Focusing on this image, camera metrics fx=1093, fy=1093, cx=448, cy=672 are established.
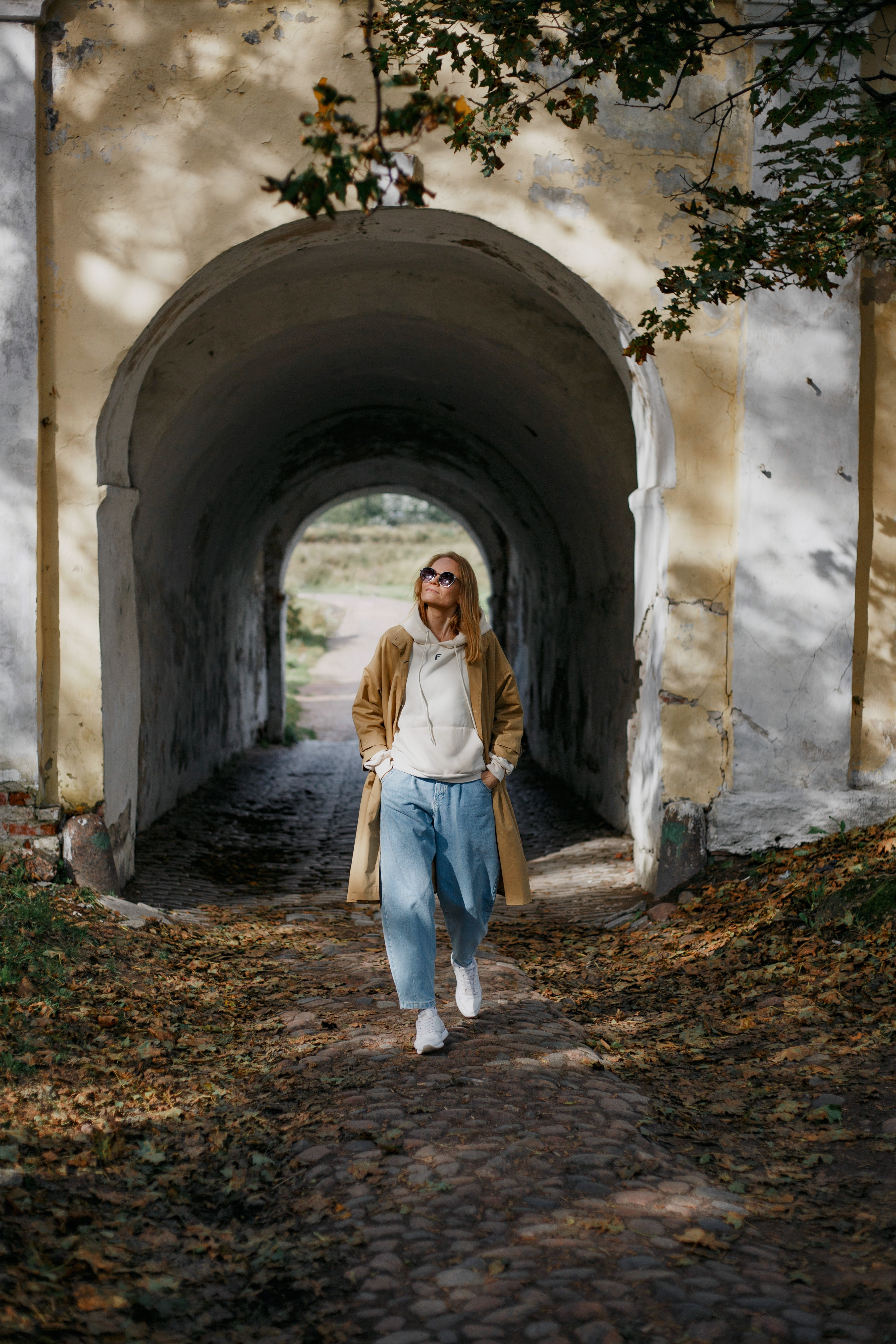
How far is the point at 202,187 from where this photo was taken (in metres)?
5.91

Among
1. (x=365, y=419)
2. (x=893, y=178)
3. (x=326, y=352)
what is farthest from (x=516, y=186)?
(x=365, y=419)

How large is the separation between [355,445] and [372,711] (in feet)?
30.9

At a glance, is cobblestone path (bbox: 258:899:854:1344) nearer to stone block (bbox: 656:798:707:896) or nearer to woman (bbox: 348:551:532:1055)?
woman (bbox: 348:551:532:1055)

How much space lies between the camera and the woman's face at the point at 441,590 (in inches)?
166

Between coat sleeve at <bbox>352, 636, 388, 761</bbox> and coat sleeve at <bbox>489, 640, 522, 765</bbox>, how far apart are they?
17.6 inches

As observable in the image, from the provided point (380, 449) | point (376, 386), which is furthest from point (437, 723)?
point (380, 449)

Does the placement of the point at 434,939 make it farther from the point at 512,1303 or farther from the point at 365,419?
the point at 365,419

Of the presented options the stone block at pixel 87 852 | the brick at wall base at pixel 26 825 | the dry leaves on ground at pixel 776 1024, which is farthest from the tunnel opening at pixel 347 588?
the dry leaves on ground at pixel 776 1024

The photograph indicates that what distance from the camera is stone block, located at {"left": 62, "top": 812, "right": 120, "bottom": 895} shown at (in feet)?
19.7

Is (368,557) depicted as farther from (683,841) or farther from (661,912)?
(661,912)

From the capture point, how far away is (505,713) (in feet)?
14.5

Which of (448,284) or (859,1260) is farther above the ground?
(448,284)

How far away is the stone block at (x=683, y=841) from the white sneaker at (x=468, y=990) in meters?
2.06

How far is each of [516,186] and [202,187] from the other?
1703mm
